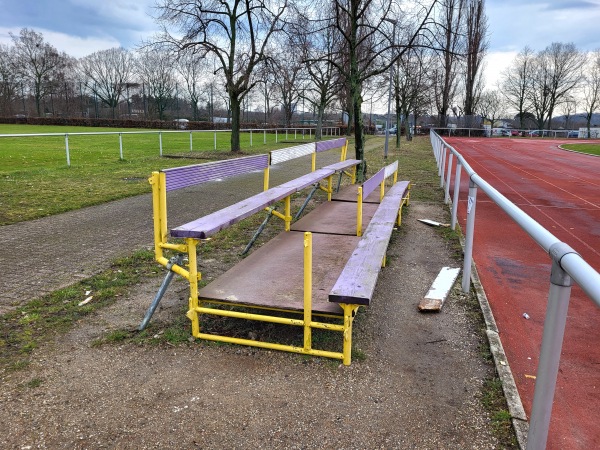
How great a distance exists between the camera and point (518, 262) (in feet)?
18.4

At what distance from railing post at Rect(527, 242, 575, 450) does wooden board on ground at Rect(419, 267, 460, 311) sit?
2103 mm

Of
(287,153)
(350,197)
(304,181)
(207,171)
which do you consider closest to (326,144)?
(350,197)

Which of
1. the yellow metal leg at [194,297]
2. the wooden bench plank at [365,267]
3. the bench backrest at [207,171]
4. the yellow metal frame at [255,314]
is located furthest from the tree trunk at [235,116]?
the yellow metal leg at [194,297]

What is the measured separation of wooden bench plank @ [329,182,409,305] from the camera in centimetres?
295

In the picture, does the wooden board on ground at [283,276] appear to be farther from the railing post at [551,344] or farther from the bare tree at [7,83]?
the bare tree at [7,83]

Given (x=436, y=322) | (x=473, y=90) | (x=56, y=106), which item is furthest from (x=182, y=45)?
(x=56, y=106)

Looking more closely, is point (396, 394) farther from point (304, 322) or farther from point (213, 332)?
point (213, 332)

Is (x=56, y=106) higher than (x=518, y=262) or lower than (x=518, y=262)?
higher

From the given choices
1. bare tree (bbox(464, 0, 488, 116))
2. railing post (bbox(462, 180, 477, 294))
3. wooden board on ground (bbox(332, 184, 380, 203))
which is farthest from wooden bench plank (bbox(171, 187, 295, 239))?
bare tree (bbox(464, 0, 488, 116))

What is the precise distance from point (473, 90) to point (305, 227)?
204 feet

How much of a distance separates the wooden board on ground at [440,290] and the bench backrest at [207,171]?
2237 mm

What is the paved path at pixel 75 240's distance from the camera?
4.62 m

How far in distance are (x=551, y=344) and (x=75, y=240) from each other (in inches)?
226

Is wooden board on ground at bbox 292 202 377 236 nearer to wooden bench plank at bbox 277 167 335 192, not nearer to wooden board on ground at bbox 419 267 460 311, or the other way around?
wooden bench plank at bbox 277 167 335 192
